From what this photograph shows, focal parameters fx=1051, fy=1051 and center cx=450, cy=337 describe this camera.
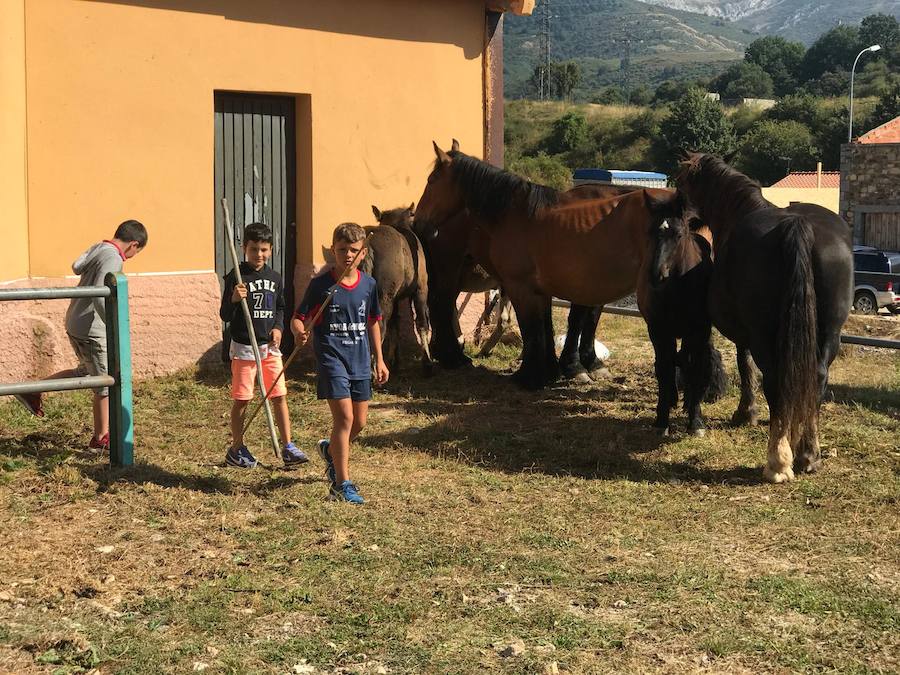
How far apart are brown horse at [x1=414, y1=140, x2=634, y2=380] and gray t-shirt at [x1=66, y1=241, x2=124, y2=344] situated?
151 inches

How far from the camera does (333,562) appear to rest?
5.03m

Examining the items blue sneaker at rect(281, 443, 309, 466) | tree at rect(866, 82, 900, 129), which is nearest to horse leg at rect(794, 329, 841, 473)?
blue sneaker at rect(281, 443, 309, 466)

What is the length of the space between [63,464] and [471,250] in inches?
194

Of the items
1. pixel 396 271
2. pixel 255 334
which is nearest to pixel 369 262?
pixel 396 271

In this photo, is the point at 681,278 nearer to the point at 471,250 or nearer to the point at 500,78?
the point at 471,250

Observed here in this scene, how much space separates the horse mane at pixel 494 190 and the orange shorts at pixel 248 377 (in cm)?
356

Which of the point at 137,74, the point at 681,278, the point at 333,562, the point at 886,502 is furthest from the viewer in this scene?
the point at 137,74

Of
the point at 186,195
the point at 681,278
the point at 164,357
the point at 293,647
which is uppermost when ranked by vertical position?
the point at 186,195

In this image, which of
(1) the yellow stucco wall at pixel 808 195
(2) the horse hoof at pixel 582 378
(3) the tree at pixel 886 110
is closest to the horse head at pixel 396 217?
(2) the horse hoof at pixel 582 378

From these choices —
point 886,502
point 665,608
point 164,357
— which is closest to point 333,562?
point 665,608

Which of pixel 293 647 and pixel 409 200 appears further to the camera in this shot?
pixel 409 200

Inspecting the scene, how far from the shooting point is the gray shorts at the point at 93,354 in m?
6.86

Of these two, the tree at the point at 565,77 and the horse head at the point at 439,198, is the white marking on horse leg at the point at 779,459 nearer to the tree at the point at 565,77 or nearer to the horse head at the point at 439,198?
the horse head at the point at 439,198

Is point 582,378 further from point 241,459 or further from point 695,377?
point 241,459
